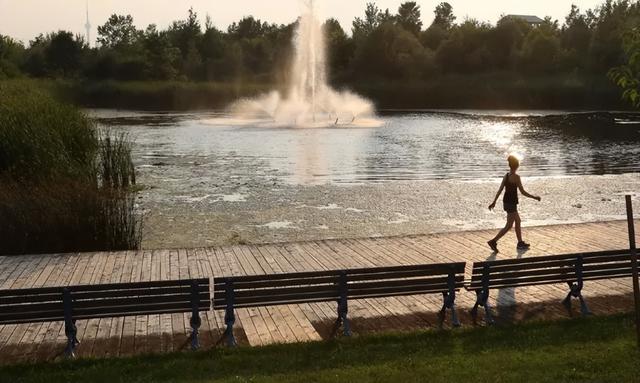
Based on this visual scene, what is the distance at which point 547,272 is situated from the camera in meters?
9.80

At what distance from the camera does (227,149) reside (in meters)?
36.9

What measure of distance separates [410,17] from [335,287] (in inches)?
5244

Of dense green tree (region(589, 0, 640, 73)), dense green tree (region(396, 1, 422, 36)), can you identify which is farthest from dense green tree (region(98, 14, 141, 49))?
dense green tree (region(589, 0, 640, 73))

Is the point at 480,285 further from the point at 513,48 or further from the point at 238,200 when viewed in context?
the point at 513,48

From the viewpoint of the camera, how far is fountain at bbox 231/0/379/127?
53.9 metres

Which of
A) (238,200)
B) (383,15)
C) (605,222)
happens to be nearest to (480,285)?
(605,222)

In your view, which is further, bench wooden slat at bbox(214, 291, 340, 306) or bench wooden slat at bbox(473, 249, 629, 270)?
bench wooden slat at bbox(473, 249, 629, 270)

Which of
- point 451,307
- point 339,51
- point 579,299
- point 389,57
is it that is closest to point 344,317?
point 451,307

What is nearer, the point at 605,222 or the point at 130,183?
the point at 605,222

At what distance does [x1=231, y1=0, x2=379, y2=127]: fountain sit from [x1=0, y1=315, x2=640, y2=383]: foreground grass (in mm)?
41432

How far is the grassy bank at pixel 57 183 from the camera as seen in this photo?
48.2 ft

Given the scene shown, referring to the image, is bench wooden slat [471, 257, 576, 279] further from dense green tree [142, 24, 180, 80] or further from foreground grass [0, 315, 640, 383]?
dense green tree [142, 24, 180, 80]

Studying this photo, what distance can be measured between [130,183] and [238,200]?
482 cm

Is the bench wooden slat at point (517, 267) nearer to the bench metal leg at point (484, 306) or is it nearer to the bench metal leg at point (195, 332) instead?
the bench metal leg at point (484, 306)
